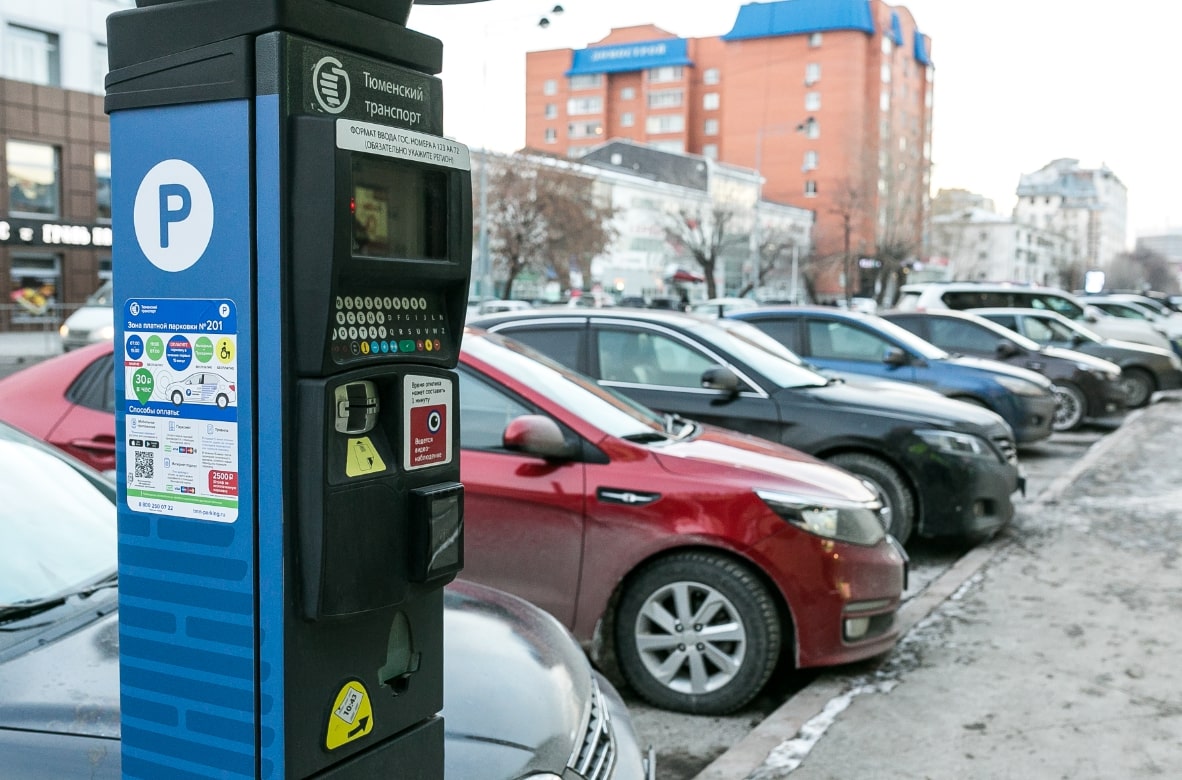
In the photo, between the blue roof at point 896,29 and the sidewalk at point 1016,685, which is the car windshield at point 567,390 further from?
the blue roof at point 896,29

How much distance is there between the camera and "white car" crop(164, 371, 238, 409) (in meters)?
1.82

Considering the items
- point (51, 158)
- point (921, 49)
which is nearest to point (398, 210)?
point (51, 158)

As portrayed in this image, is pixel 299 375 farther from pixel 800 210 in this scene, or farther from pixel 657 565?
pixel 800 210

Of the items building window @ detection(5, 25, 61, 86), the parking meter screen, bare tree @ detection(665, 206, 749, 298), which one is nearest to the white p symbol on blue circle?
the parking meter screen

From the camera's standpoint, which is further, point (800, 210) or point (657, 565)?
point (800, 210)

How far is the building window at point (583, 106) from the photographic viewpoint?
9994cm

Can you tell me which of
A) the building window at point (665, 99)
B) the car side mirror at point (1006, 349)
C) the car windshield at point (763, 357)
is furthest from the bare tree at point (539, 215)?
the building window at point (665, 99)

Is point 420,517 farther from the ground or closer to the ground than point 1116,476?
farther from the ground

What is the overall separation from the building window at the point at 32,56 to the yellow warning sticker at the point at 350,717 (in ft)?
112

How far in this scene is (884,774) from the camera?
13.1ft

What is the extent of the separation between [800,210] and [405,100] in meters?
82.4

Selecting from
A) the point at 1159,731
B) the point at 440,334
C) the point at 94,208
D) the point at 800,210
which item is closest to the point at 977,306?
the point at 1159,731

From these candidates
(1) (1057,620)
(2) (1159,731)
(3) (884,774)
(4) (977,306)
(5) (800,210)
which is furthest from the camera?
(5) (800,210)

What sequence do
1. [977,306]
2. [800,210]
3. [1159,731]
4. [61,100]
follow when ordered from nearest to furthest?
[1159,731]
[977,306]
[61,100]
[800,210]
